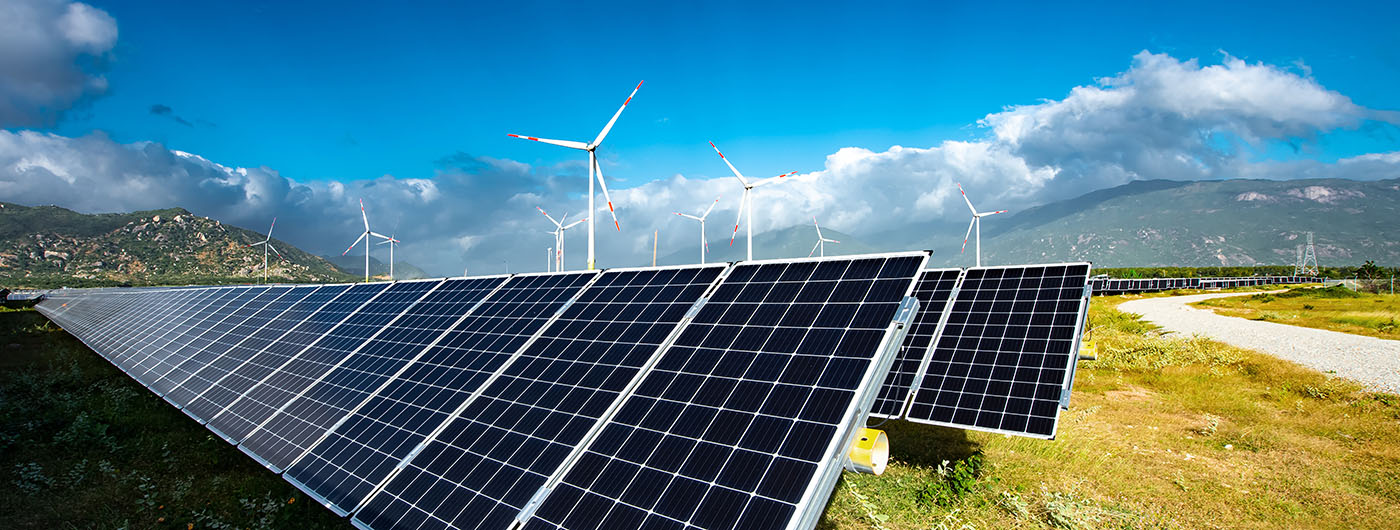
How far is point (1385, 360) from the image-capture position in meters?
30.0

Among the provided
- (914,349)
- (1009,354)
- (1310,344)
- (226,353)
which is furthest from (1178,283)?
(226,353)

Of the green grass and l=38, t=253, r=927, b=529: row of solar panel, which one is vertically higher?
l=38, t=253, r=927, b=529: row of solar panel

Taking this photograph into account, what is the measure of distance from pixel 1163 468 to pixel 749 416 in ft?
46.5

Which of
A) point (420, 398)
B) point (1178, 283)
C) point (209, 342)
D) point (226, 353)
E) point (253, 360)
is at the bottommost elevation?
point (209, 342)

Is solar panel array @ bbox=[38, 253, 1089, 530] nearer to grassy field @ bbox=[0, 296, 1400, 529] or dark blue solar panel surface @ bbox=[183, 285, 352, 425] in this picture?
dark blue solar panel surface @ bbox=[183, 285, 352, 425]

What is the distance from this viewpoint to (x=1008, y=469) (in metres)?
15.3

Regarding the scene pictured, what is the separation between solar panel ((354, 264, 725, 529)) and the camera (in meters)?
8.29

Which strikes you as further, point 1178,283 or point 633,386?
point 1178,283

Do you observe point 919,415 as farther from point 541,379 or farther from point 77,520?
point 77,520

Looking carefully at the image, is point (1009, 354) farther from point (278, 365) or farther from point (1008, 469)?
point (278, 365)

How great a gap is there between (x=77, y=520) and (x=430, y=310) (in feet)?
28.5

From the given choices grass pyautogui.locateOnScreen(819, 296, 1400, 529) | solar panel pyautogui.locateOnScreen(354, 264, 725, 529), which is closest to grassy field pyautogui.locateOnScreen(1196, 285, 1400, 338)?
grass pyautogui.locateOnScreen(819, 296, 1400, 529)

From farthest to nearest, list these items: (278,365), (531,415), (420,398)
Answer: (278,365), (420,398), (531,415)

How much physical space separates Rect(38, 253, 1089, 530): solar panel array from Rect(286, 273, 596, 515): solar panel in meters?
0.06
